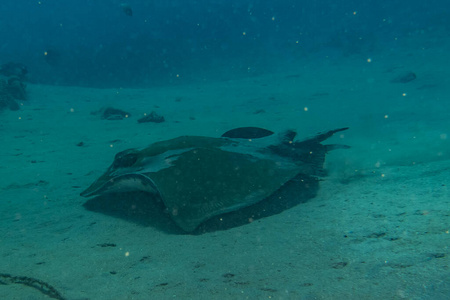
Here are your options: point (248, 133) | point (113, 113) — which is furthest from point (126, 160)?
point (113, 113)

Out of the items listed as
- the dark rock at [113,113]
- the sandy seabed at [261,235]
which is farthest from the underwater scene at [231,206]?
the dark rock at [113,113]

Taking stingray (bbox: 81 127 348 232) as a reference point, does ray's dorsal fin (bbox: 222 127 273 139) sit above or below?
above

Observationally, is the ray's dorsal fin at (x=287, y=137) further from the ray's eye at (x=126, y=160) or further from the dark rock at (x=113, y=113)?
the dark rock at (x=113, y=113)

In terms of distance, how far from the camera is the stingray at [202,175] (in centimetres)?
322

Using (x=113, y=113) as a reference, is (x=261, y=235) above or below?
below

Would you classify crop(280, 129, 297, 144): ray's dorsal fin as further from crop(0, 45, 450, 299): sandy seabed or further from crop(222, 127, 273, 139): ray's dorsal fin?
crop(222, 127, 273, 139): ray's dorsal fin

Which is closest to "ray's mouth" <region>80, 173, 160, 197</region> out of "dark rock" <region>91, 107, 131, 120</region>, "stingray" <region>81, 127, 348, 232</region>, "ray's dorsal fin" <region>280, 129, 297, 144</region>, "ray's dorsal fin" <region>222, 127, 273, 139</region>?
"stingray" <region>81, 127, 348, 232</region>

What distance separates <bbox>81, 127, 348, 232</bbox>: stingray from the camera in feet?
10.6

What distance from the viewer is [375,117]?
9.30 m

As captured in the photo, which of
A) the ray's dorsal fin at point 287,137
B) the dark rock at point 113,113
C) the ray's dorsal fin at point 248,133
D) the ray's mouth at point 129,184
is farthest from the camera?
the dark rock at point 113,113

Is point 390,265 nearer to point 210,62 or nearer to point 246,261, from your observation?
point 246,261

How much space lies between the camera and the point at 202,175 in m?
3.65

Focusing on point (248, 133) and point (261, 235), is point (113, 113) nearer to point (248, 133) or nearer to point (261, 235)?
point (248, 133)

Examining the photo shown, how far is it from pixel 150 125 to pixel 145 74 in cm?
1953
